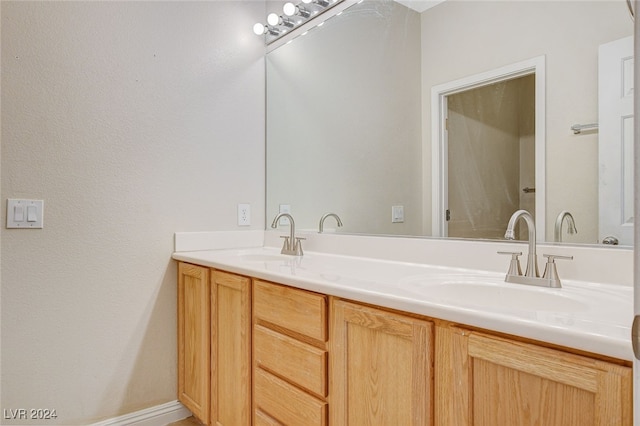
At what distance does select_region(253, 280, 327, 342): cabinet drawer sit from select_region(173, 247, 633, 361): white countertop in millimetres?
38

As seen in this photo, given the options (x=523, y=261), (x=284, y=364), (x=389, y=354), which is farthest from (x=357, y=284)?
(x=523, y=261)

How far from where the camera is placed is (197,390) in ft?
6.17

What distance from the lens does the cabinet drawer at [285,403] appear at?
122cm

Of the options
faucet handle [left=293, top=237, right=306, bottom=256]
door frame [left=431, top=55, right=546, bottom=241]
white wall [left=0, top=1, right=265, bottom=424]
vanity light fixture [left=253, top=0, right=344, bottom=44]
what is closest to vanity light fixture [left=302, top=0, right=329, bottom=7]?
vanity light fixture [left=253, top=0, right=344, bottom=44]

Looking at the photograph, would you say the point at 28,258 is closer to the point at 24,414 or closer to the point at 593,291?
the point at 24,414

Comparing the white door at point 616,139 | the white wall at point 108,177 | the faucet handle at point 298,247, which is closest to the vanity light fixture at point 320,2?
the white wall at point 108,177

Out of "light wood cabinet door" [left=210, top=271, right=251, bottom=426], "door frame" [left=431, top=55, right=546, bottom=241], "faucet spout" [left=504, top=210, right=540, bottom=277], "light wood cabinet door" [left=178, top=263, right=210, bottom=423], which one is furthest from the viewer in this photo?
"light wood cabinet door" [left=178, top=263, right=210, bottom=423]

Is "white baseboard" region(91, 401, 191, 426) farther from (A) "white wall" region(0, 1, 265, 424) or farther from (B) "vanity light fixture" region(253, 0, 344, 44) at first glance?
(B) "vanity light fixture" region(253, 0, 344, 44)

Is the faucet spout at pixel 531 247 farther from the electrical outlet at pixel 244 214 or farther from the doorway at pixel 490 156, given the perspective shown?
the electrical outlet at pixel 244 214

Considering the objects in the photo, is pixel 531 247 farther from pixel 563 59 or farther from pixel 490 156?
pixel 563 59

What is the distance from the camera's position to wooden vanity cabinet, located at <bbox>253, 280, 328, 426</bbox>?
1.21m

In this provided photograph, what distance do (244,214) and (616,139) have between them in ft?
5.52

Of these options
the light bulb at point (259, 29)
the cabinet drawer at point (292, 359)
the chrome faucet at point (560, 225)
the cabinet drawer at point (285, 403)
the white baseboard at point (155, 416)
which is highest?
the light bulb at point (259, 29)

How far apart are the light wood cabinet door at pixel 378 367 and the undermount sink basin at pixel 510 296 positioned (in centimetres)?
13
